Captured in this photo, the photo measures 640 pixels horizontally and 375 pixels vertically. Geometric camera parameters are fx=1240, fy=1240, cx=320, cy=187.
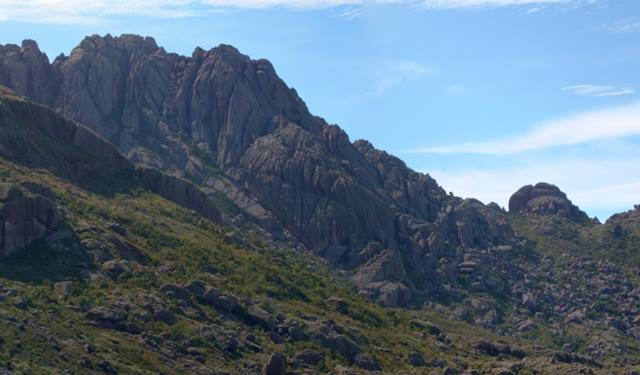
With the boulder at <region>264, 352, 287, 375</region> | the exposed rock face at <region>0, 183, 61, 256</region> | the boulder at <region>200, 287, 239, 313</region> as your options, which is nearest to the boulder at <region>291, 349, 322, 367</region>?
the boulder at <region>264, 352, 287, 375</region>

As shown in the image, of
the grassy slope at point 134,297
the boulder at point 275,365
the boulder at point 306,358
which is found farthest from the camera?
the boulder at point 306,358

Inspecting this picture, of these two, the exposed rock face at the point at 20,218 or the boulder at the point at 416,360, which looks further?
the boulder at the point at 416,360

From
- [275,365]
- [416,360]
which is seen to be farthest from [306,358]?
[416,360]

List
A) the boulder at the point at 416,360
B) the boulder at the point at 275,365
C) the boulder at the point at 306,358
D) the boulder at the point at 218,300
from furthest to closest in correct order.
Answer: the boulder at the point at 416,360 < the boulder at the point at 218,300 < the boulder at the point at 306,358 < the boulder at the point at 275,365

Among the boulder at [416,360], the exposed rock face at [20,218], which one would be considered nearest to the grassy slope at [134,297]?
the boulder at [416,360]

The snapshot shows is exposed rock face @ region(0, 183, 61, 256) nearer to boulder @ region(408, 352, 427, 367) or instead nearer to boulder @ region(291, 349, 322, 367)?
boulder @ region(291, 349, 322, 367)

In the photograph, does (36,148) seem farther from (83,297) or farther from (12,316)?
(12,316)

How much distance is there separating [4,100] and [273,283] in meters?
50.7

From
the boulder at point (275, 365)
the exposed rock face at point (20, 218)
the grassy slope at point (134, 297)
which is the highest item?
the exposed rock face at point (20, 218)

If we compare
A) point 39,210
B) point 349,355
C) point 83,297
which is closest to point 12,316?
point 83,297

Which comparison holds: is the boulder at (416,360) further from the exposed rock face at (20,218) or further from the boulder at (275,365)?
the exposed rock face at (20,218)

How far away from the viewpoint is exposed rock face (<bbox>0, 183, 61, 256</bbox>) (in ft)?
515

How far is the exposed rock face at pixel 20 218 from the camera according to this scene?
515ft

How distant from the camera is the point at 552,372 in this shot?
181 m
